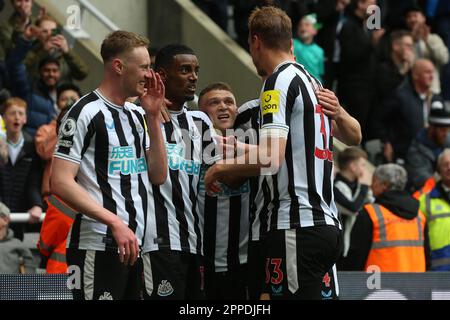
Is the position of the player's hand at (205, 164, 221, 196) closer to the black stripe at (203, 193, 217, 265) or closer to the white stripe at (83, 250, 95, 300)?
the black stripe at (203, 193, 217, 265)

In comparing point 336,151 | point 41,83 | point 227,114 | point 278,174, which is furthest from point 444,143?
point 278,174

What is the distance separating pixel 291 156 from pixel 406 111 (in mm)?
7057

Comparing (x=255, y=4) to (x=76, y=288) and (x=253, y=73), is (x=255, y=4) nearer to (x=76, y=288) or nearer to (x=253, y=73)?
(x=253, y=73)

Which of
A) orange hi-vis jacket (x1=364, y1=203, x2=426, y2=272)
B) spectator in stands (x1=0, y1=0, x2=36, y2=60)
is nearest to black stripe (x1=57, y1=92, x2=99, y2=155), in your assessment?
orange hi-vis jacket (x1=364, y1=203, x2=426, y2=272)

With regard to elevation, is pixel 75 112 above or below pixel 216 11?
below

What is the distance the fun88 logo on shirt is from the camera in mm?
6914

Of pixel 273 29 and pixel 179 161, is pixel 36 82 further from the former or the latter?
pixel 273 29

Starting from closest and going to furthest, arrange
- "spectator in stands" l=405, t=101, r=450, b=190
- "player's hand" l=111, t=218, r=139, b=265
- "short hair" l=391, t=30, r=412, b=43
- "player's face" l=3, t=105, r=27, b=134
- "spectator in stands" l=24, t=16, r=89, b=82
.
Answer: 1. "player's hand" l=111, t=218, r=139, b=265
2. "player's face" l=3, t=105, r=27, b=134
3. "spectator in stands" l=24, t=16, r=89, b=82
4. "spectator in stands" l=405, t=101, r=450, b=190
5. "short hair" l=391, t=30, r=412, b=43

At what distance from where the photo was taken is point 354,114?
14.1 metres

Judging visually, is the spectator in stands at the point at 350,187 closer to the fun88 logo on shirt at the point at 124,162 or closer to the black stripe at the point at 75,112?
the fun88 logo on shirt at the point at 124,162

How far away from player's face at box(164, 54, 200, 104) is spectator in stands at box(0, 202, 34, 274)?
244 centimetres

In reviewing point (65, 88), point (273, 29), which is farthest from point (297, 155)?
point (65, 88)

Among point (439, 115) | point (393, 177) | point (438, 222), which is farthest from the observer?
point (439, 115)
